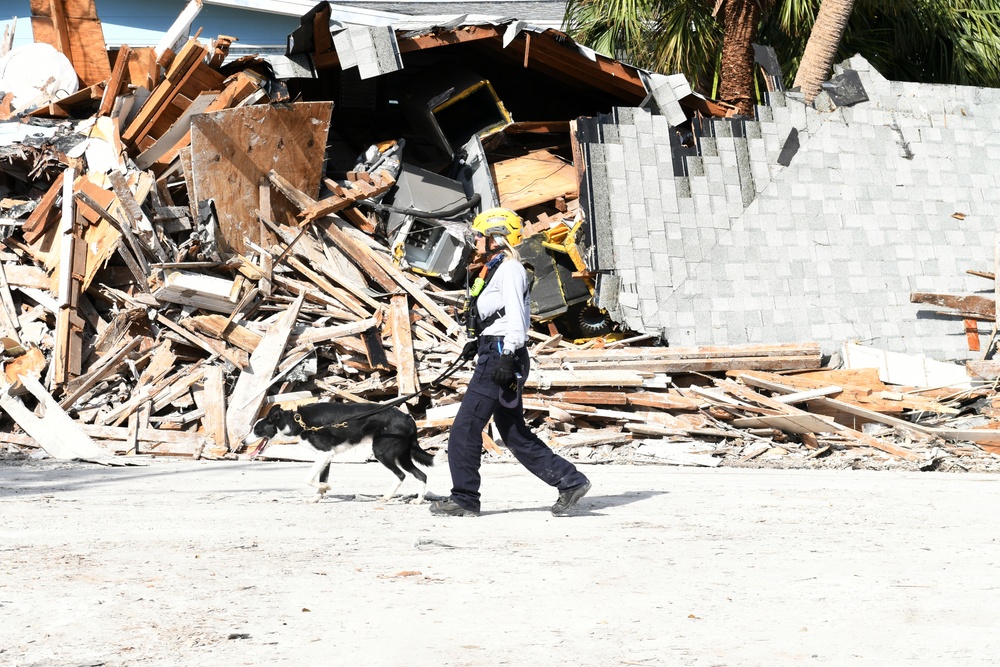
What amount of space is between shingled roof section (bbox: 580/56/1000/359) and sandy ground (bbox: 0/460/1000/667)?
564 centimetres

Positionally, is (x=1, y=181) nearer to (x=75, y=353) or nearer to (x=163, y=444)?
(x=75, y=353)

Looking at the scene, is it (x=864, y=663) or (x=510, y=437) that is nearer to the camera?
(x=864, y=663)

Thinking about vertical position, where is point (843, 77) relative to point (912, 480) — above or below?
above

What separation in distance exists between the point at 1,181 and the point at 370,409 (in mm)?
8898

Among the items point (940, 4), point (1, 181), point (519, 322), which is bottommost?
point (519, 322)

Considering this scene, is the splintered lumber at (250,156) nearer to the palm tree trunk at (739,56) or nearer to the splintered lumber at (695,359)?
the splintered lumber at (695,359)

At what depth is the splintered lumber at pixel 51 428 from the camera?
10688 mm

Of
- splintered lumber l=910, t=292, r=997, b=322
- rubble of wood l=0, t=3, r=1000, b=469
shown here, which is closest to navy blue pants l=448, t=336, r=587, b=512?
rubble of wood l=0, t=3, r=1000, b=469

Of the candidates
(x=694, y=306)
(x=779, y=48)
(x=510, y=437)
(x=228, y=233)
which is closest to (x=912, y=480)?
(x=510, y=437)

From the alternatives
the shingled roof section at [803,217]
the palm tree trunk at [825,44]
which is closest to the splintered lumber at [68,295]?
the shingled roof section at [803,217]

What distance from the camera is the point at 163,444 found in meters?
11.0

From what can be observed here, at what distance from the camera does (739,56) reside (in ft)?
48.9

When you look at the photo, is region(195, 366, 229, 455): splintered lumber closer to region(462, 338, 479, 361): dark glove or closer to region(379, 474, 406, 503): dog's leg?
region(379, 474, 406, 503): dog's leg

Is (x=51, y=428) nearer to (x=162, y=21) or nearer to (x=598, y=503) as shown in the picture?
(x=598, y=503)
